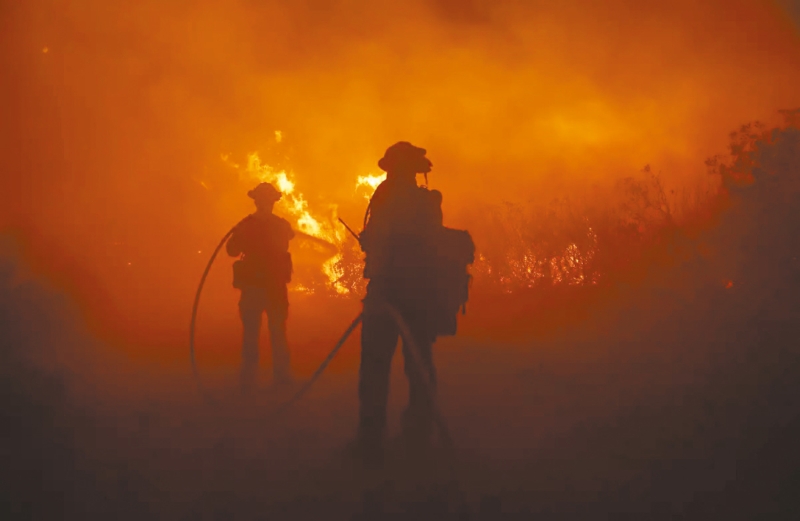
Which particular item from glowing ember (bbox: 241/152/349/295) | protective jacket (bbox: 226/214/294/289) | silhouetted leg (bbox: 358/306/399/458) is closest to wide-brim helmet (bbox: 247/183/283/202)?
protective jacket (bbox: 226/214/294/289)

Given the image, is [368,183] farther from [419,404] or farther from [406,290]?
[419,404]

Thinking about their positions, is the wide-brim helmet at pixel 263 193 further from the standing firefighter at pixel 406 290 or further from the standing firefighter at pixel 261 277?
the standing firefighter at pixel 406 290

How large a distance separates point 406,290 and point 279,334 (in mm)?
2866

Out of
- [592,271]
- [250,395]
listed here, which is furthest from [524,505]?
[592,271]

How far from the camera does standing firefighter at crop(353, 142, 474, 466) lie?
4.39 metres

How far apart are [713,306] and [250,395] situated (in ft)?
21.9

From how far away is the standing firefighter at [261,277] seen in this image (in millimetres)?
6582

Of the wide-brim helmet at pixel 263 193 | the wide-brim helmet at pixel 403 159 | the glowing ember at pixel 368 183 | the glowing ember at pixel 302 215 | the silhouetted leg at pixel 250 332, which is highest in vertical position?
the glowing ember at pixel 368 183

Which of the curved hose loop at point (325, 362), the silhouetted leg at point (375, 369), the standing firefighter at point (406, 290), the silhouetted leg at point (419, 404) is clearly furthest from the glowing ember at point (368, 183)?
the silhouetted leg at point (375, 369)

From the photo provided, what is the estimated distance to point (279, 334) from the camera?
682cm

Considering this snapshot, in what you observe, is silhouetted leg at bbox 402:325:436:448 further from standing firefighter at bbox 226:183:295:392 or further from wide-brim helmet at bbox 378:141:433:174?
standing firefighter at bbox 226:183:295:392

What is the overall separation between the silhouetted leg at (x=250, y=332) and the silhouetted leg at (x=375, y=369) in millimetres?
2528

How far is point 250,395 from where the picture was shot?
6438 millimetres

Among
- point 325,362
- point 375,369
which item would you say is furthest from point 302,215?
point 375,369
